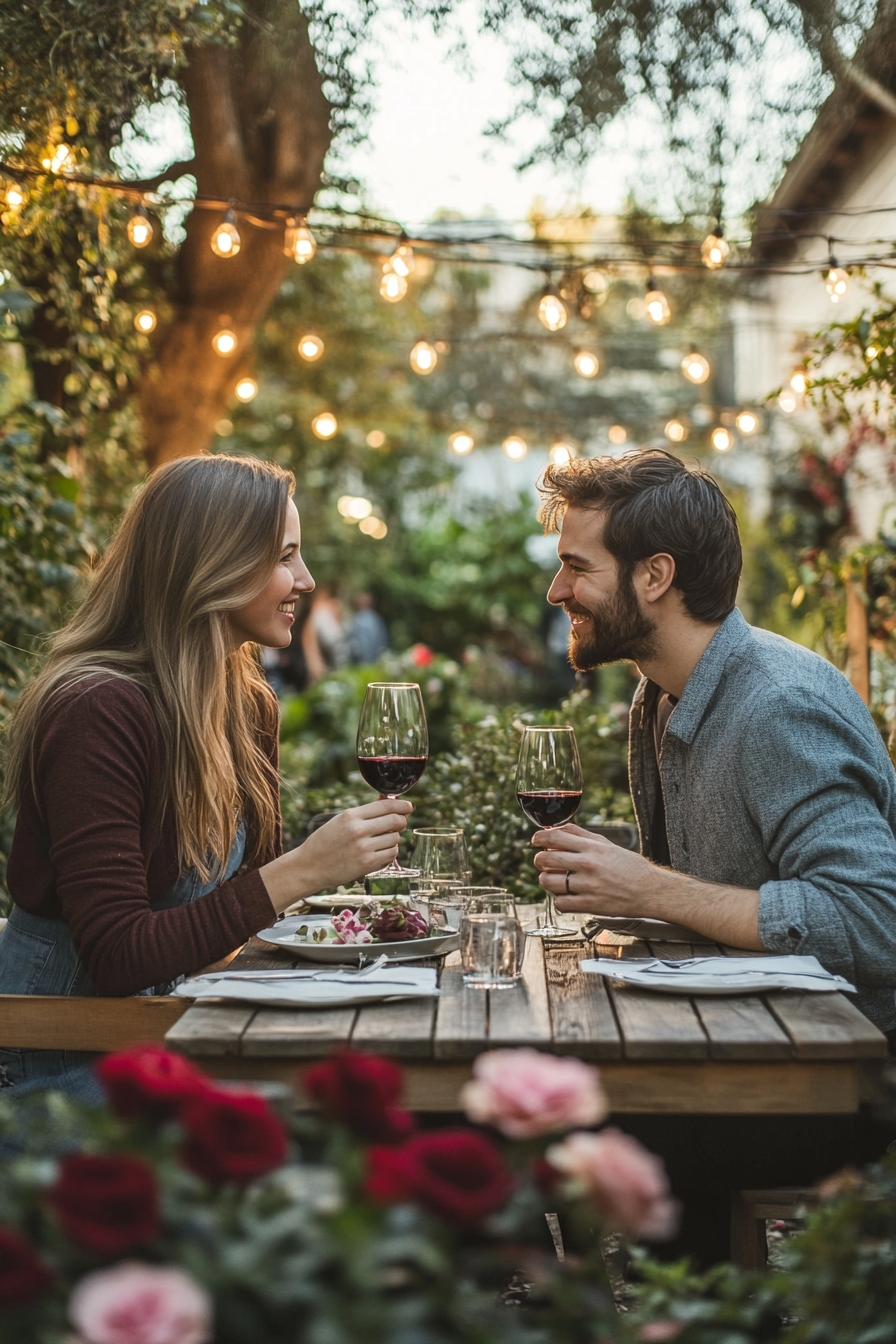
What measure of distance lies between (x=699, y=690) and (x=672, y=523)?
0.35 meters

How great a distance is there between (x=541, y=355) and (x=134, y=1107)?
50.6 ft

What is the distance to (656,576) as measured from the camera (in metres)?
2.53

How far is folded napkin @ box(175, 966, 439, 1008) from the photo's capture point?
5.66 ft

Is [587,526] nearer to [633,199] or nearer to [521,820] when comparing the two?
[521,820]

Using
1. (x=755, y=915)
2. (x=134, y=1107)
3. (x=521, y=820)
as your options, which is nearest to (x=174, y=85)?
(x=521, y=820)

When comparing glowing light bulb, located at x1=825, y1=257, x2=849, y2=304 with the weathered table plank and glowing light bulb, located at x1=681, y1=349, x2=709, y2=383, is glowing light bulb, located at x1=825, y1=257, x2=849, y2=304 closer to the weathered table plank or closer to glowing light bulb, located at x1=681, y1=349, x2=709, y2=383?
glowing light bulb, located at x1=681, y1=349, x2=709, y2=383

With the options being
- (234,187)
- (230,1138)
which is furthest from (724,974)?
(234,187)

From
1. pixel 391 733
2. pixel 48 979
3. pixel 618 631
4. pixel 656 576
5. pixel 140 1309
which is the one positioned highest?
pixel 656 576

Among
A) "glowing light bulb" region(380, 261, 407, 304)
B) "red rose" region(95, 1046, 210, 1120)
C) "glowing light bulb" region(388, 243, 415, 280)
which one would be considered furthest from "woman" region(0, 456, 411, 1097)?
"glowing light bulb" region(380, 261, 407, 304)

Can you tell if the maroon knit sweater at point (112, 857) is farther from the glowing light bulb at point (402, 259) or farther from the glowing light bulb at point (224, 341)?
the glowing light bulb at point (224, 341)

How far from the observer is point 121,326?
5.33 m

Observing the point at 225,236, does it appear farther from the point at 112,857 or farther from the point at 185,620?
the point at 112,857

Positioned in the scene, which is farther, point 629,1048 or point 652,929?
point 652,929

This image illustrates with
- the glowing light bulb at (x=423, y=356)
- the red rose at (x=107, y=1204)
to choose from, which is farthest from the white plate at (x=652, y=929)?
the glowing light bulb at (x=423, y=356)
